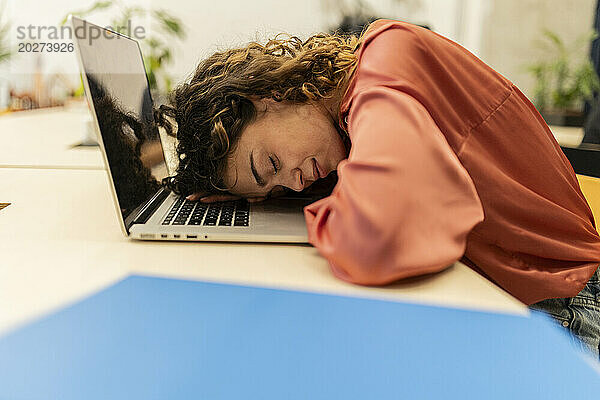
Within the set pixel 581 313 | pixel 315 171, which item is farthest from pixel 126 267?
pixel 581 313

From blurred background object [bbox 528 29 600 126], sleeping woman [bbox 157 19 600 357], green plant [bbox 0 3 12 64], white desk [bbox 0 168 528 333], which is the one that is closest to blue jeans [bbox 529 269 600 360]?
sleeping woman [bbox 157 19 600 357]

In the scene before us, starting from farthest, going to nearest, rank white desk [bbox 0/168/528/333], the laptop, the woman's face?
the woman's face
the laptop
white desk [bbox 0/168/528/333]

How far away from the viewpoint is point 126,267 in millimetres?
595

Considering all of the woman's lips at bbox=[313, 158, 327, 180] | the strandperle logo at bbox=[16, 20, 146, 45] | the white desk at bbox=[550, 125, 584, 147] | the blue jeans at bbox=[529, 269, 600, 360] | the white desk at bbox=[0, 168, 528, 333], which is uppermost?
the strandperle logo at bbox=[16, 20, 146, 45]

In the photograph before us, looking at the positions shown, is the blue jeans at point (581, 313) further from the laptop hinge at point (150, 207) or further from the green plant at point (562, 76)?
the green plant at point (562, 76)

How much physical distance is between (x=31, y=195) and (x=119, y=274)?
52 cm

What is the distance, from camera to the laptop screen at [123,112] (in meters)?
0.68

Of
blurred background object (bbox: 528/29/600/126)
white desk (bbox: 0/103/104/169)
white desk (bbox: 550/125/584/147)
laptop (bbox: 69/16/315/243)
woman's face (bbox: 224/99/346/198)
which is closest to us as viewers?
laptop (bbox: 69/16/315/243)

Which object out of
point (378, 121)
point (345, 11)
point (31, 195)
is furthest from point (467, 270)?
point (345, 11)

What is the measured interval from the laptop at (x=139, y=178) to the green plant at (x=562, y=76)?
1525mm

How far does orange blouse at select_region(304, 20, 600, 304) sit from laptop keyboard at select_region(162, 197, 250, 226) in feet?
0.54

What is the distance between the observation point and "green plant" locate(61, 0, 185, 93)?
198cm

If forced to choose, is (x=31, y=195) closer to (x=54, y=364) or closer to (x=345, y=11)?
(x=54, y=364)

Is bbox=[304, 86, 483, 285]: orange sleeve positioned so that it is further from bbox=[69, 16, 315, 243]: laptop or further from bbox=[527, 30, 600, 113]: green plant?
bbox=[527, 30, 600, 113]: green plant
